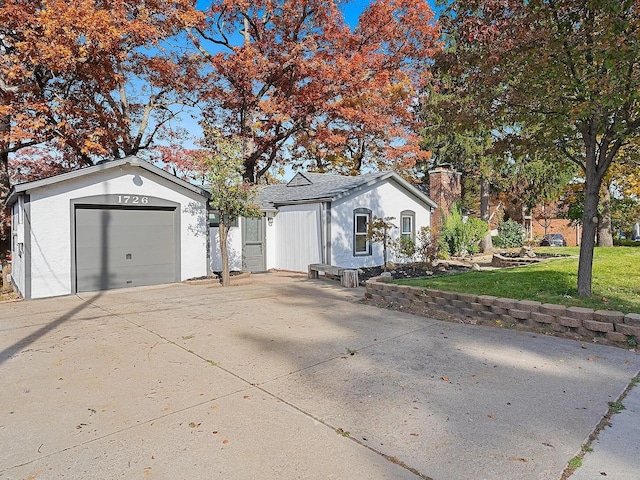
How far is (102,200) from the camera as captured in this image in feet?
31.8

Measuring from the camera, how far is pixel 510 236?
68.0ft

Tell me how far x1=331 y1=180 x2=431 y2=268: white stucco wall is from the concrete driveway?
679 cm

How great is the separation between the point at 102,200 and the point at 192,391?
25.4 feet

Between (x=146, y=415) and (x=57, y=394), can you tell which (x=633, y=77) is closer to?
(x=146, y=415)

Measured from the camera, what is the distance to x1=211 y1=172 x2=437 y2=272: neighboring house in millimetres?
12938

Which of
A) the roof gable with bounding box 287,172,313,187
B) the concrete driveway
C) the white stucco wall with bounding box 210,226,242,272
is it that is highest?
the roof gable with bounding box 287,172,313,187

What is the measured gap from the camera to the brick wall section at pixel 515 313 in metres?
5.02

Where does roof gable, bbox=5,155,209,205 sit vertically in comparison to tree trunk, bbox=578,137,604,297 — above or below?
above

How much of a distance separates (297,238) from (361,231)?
7.68ft

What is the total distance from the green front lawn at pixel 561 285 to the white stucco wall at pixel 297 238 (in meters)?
5.21

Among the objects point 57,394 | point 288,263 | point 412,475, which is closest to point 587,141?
point 412,475

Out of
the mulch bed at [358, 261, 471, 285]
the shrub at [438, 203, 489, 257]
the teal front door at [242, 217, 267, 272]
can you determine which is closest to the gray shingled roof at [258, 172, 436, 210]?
the teal front door at [242, 217, 267, 272]

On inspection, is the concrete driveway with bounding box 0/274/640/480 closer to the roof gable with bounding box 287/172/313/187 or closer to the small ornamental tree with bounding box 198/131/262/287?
the small ornamental tree with bounding box 198/131/262/287

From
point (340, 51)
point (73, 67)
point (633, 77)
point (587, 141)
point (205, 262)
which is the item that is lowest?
point (205, 262)
